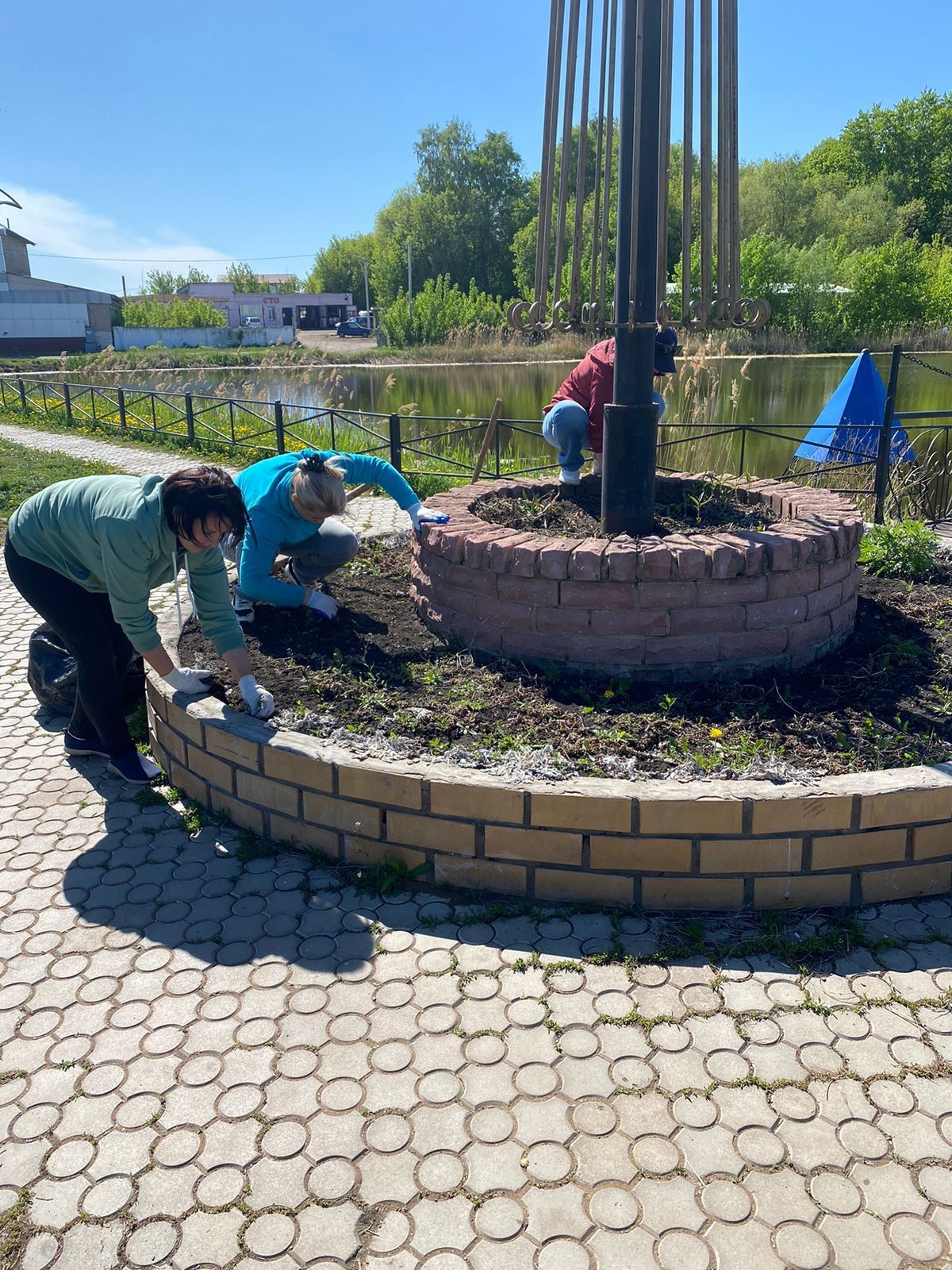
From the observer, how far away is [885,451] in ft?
26.8

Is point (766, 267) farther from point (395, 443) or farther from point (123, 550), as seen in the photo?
point (123, 550)

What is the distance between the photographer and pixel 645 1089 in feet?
7.11

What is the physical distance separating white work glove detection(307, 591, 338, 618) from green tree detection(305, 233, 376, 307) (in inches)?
3419

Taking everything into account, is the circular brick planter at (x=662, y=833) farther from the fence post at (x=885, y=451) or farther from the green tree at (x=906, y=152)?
the green tree at (x=906, y=152)

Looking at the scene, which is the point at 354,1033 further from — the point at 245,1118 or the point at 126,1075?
the point at 126,1075

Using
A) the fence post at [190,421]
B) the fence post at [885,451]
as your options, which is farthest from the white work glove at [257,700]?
the fence post at [190,421]

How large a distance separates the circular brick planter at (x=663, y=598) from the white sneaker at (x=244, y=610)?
3.83 feet

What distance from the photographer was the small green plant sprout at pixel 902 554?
5.03m

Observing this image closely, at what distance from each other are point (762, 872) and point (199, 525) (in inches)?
83.1

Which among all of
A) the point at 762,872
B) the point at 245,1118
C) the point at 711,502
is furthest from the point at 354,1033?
the point at 711,502

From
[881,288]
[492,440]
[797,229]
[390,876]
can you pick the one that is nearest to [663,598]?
[390,876]

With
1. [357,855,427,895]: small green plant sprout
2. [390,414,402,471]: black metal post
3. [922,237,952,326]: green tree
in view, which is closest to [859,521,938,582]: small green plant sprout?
[357,855,427,895]: small green plant sprout

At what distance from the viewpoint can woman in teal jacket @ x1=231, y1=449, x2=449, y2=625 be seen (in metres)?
4.27

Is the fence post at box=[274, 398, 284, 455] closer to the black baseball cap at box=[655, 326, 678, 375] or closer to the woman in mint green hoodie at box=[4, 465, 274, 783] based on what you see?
the black baseball cap at box=[655, 326, 678, 375]
